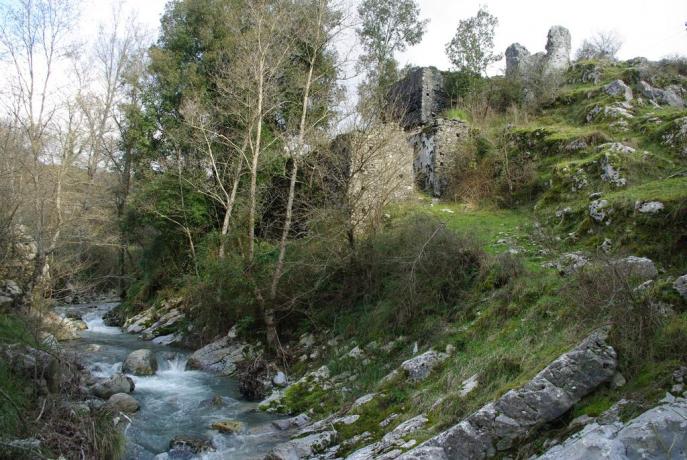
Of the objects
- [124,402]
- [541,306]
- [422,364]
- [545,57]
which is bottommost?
[124,402]

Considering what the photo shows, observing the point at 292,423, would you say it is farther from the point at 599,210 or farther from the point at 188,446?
the point at 599,210

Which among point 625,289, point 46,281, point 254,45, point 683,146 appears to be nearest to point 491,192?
point 683,146

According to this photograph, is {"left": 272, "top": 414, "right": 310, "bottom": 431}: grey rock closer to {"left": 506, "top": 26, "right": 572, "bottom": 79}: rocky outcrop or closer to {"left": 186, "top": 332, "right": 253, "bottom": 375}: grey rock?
{"left": 186, "top": 332, "right": 253, "bottom": 375}: grey rock

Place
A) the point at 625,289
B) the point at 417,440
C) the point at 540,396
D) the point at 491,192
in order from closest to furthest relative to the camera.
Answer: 1. the point at 540,396
2. the point at 625,289
3. the point at 417,440
4. the point at 491,192

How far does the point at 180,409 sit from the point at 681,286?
8.13m

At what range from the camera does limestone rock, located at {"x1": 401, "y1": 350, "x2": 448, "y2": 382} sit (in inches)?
297

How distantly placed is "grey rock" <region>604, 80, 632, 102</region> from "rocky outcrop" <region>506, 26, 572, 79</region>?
173 inches

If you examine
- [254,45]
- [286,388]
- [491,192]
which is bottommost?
[286,388]

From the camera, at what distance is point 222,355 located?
40.4ft

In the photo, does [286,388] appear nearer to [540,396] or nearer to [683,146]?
[540,396]

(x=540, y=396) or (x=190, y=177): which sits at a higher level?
(x=190, y=177)

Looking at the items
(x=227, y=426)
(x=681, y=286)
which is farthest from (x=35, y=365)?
(x=681, y=286)

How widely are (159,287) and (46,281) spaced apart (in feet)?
29.0

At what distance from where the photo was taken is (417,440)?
554 centimetres
